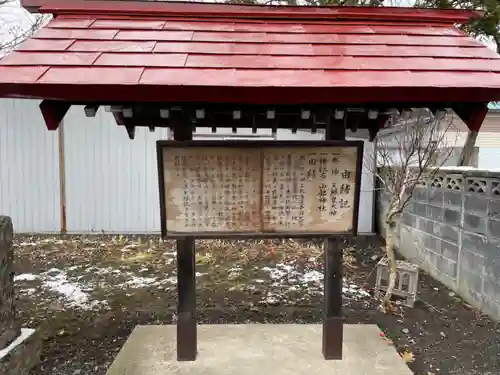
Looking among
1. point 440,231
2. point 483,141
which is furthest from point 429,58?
point 483,141

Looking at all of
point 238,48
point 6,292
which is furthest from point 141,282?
point 238,48

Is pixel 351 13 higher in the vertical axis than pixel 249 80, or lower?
higher

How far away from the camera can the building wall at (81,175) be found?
802cm

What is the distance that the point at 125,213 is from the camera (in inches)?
321

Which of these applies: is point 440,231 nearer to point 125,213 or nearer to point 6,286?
point 6,286

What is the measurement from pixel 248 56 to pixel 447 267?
4160 mm

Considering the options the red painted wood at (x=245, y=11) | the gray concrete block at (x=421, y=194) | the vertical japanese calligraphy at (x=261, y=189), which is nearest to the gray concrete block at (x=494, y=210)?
the gray concrete block at (x=421, y=194)

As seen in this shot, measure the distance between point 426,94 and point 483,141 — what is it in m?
12.9

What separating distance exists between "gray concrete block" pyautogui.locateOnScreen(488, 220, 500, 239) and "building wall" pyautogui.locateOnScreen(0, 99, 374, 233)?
3.71 m

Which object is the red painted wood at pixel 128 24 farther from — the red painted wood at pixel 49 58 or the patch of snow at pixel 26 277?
the patch of snow at pixel 26 277

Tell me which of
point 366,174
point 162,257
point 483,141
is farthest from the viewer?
point 483,141

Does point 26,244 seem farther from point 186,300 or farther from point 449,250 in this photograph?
point 449,250

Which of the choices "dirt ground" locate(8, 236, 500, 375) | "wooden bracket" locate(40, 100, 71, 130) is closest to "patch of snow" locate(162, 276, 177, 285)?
"dirt ground" locate(8, 236, 500, 375)

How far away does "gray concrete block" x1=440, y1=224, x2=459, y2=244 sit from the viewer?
5.01m
